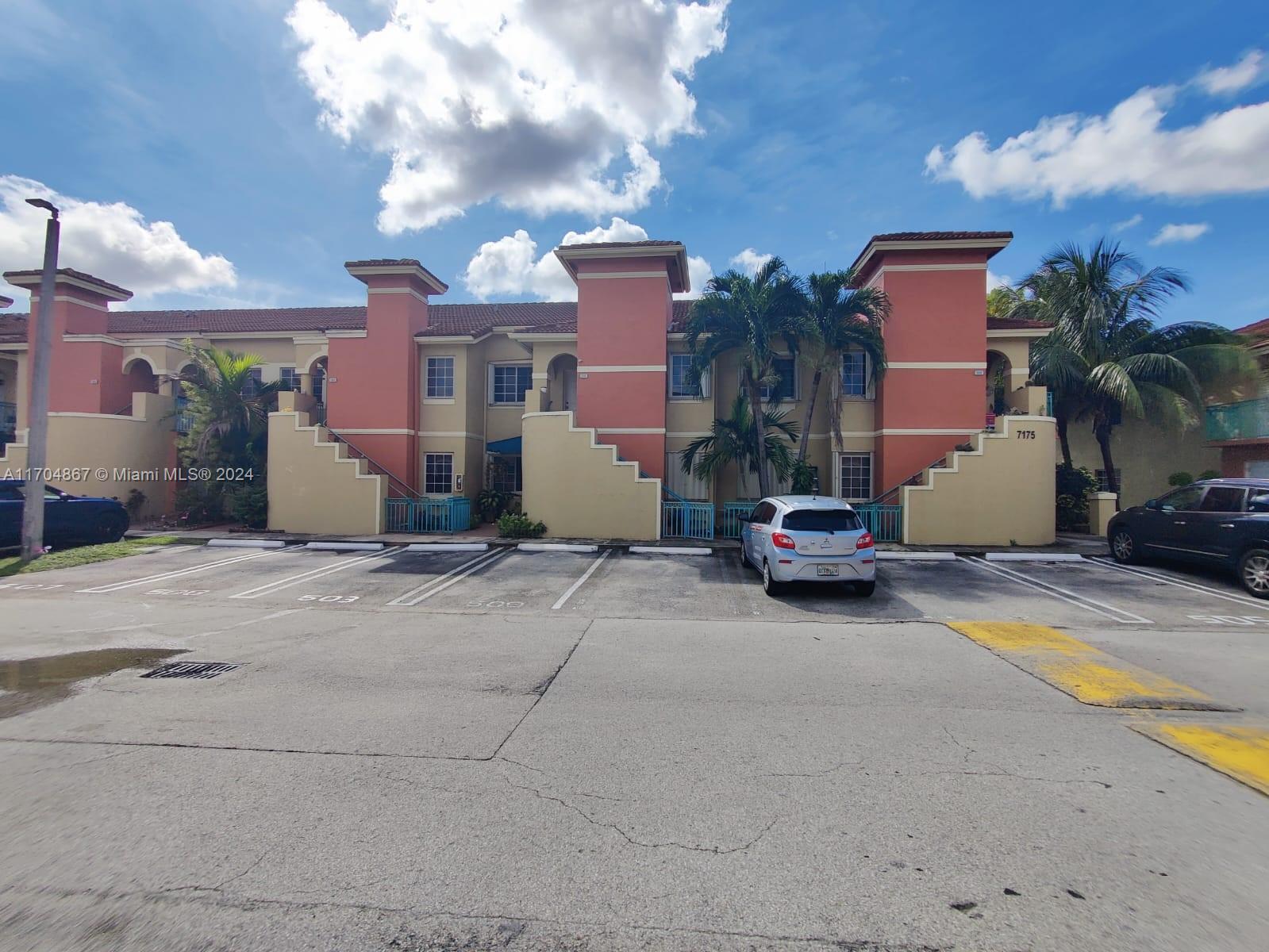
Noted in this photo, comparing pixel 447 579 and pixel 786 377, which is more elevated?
pixel 786 377

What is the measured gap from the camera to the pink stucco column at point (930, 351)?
1802 centimetres

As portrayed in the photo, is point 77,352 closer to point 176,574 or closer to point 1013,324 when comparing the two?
point 176,574

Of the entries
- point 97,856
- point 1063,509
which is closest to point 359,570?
point 97,856

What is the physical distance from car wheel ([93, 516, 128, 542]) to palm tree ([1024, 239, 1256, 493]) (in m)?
26.4

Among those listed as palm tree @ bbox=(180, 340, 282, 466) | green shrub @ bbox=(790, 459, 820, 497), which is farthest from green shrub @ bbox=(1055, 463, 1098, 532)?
palm tree @ bbox=(180, 340, 282, 466)

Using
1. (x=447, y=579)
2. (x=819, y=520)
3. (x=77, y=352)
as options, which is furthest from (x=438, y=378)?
(x=819, y=520)

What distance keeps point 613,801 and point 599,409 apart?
1544 cm

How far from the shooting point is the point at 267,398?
21.6 m

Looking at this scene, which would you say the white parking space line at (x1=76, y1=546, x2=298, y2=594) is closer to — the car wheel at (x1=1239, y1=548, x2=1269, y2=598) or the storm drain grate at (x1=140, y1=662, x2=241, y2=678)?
the storm drain grate at (x1=140, y1=662, x2=241, y2=678)

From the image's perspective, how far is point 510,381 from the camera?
22.4 m

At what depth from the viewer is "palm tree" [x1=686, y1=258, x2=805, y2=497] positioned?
16.9m

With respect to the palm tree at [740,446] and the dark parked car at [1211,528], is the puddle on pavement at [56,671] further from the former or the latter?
the dark parked car at [1211,528]

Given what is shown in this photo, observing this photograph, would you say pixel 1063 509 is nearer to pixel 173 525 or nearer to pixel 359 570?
pixel 359 570

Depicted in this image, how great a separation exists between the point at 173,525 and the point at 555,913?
22383mm
